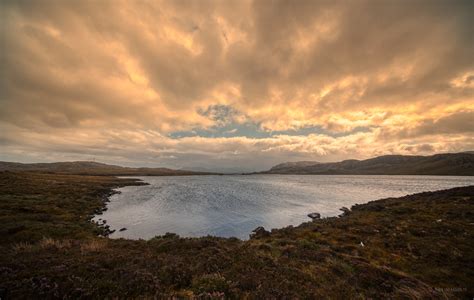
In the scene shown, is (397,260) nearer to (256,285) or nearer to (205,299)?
(256,285)

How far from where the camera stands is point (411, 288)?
28.5 feet

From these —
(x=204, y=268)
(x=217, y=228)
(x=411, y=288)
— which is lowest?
(x=217, y=228)

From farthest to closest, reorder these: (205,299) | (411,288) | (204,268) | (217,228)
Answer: (217,228)
(204,268)
(411,288)
(205,299)

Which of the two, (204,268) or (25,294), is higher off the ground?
(25,294)

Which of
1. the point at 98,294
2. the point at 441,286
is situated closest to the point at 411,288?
the point at 441,286

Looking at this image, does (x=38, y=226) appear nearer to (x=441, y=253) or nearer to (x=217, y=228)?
(x=217, y=228)

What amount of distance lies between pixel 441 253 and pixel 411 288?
10.5 meters

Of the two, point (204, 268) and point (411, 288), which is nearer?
point (411, 288)

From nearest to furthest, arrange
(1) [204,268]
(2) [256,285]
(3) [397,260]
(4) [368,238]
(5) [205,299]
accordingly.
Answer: (5) [205,299], (2) [256,285], (1) [204,268], (3) [397,260], (4) [368,238]

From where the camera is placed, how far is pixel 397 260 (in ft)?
48.3

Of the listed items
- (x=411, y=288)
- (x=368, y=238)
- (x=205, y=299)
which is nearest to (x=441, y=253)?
(x=368, y=238)

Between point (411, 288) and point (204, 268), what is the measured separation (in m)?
9.72

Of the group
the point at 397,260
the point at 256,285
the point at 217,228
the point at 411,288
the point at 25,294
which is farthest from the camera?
the point at 217,228

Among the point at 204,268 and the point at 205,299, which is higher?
the point at 205,299
